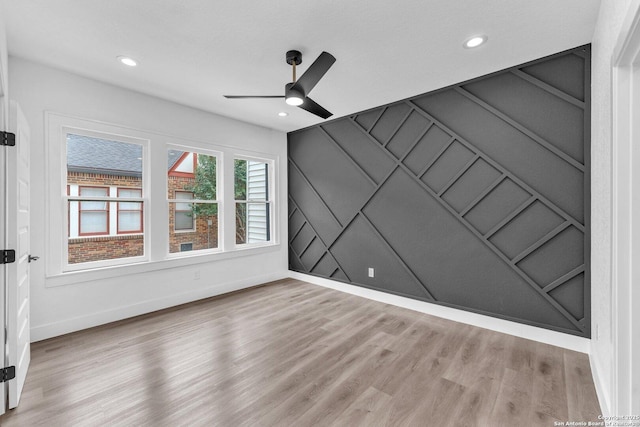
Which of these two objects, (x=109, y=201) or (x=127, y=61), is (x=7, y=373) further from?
(x=127, y=61)

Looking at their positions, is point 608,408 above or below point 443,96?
below

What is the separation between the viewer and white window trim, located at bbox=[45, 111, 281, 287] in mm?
2832

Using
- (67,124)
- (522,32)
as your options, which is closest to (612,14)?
(522,32)

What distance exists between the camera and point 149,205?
11.6ft

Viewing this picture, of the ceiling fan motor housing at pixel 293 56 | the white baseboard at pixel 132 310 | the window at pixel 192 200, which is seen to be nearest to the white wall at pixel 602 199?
the ceiling fan motor housing at pixel 293 56

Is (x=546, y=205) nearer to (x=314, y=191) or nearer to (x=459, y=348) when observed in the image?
(x=459, y=348)

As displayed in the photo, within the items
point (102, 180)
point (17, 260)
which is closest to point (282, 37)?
point (17, 260)

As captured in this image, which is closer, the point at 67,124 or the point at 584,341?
the point at 584,341

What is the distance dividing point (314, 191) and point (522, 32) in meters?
3.27

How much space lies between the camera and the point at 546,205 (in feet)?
8.71

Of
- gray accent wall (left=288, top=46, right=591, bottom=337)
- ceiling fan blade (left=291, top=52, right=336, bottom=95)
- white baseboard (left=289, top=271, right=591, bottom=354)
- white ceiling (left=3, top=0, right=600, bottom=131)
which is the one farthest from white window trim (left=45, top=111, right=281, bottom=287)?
ceiling fan blade (left=291, top=52, right=336, bottom=95)

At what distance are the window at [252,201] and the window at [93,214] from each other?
1717 millimetres

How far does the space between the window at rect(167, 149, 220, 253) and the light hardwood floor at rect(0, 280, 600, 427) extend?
3.84ft

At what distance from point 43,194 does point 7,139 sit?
4.12ft
